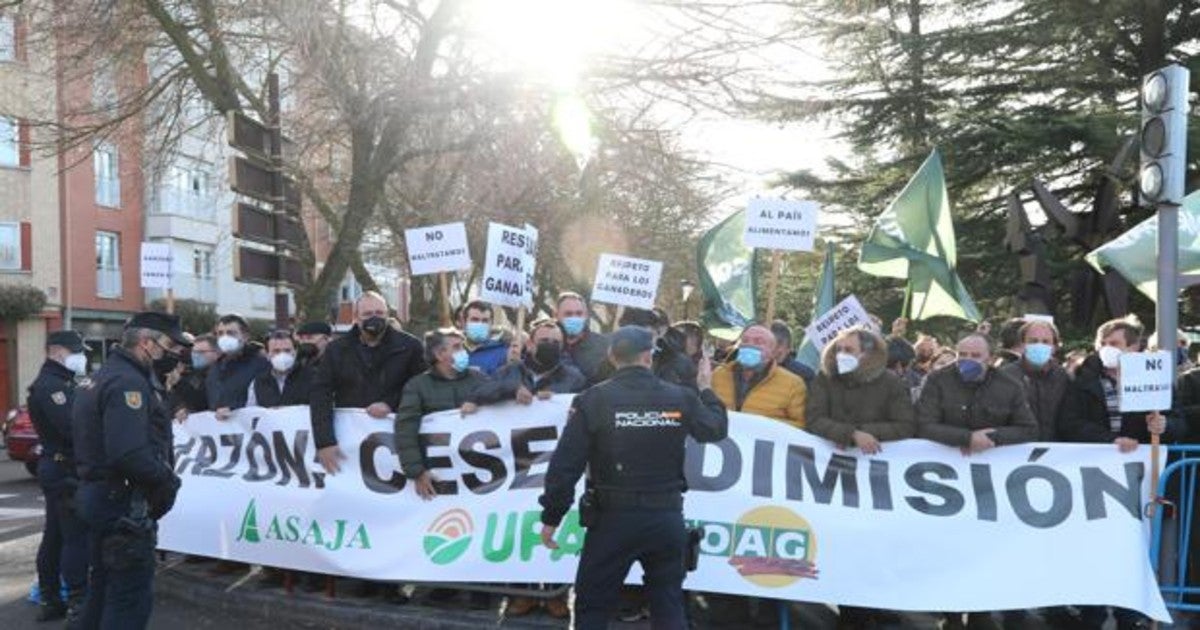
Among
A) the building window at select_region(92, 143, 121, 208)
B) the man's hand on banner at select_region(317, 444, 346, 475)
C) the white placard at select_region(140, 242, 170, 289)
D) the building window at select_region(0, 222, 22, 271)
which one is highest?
the building window at select_region(92, 143, 121, 208)

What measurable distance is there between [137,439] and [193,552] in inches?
119

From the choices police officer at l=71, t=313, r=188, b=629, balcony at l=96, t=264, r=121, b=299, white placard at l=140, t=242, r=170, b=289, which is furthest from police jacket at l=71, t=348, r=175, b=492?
balcony at l=96, t=264, r=121, b=299

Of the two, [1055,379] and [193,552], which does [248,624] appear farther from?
[1055,379]

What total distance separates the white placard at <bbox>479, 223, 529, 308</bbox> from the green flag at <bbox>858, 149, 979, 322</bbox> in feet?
13.5

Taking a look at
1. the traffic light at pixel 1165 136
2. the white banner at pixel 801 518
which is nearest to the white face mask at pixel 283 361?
the white banner at pixel 801 518

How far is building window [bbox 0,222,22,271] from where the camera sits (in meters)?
30.1

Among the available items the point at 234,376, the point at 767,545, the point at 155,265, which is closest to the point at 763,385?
the point at 767,545

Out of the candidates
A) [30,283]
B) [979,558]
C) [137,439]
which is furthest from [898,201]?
[30,283]

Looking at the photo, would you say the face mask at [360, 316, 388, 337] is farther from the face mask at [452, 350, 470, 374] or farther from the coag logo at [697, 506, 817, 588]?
the coag logo at [697, 506, 817, 588]

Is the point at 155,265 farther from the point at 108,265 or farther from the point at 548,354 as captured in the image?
the point at 108,265

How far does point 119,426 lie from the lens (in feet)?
17.1

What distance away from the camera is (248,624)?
6945 millimetres

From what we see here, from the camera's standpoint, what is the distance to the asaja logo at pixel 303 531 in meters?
7.16

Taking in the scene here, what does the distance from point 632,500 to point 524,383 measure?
2.13m
